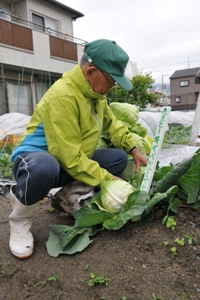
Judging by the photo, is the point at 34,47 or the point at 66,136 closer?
the point at 66,136

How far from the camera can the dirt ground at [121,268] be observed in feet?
3.77

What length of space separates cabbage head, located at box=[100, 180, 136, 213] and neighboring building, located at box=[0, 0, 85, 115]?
6.80m

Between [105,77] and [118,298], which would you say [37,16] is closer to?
[105,77]

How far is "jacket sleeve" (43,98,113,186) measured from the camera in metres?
1.49

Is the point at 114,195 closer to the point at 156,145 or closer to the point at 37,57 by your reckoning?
the point at 156,145

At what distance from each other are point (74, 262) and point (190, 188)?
0.75m

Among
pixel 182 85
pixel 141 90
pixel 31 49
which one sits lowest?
pixel 141 90

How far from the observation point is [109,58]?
1465mm

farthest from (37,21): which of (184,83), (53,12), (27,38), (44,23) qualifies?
(184,83)

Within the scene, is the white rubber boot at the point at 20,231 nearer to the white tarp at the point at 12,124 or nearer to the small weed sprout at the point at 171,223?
the small weed sprout at the point at 171,223

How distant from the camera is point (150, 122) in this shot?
515 cm

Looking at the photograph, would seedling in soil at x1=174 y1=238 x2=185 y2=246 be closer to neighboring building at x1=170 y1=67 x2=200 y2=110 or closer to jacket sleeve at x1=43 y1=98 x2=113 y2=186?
jacket sleeve at x1=43 y1=98 x2=113 y2=186

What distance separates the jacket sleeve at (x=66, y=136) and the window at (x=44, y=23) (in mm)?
9155

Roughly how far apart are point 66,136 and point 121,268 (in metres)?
0.74
